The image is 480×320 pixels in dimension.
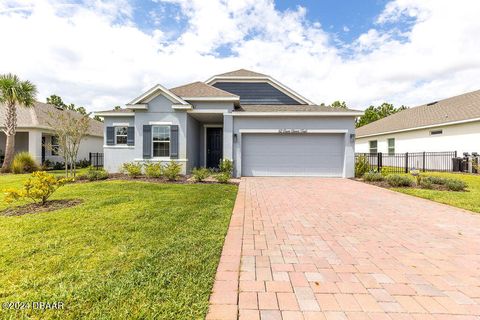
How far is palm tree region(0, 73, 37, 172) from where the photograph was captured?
585 inches

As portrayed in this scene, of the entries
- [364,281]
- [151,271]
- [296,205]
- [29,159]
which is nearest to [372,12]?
[296,205]

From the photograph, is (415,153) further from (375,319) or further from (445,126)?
(375,319)

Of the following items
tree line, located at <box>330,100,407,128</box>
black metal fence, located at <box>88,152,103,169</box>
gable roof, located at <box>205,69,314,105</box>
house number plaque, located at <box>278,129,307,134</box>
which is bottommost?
black metal fence, located at <box>88,152,103,169</box>

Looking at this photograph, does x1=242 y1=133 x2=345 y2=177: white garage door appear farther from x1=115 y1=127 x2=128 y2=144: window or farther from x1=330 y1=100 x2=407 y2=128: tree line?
x1=330 y1=100 x2=407 y2=128: tree line

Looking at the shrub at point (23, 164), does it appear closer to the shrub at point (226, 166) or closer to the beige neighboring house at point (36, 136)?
the beige neighboring house at point (36, 136)

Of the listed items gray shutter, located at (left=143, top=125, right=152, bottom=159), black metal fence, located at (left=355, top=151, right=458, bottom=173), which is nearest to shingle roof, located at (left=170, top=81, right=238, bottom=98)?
gray shutter, located at (left=143, top=125, right=152, bottom=159)

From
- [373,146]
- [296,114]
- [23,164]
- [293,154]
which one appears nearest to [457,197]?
[293,154]

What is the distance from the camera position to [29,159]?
600 inches

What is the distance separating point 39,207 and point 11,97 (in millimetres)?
14158

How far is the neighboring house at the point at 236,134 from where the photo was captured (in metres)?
12.6

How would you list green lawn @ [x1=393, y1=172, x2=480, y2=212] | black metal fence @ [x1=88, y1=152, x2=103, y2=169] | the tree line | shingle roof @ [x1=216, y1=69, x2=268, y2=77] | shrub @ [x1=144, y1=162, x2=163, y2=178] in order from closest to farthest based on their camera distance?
green lawn @ [x1=393, y1=172, x2=480, y2=212], shrub @ [x1=144, y1=162, x2=163, y2=178], shingle roof @ [x1=216, y1=69, x2=268, y2=77], black metal fence @ [x1=88, y1=152, x2=103, y2=169], the tree line

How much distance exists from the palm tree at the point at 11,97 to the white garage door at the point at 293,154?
14.8 metres

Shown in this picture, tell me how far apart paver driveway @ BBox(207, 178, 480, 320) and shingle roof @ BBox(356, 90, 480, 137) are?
14.7 meters

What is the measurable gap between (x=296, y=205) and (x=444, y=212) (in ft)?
12.5
